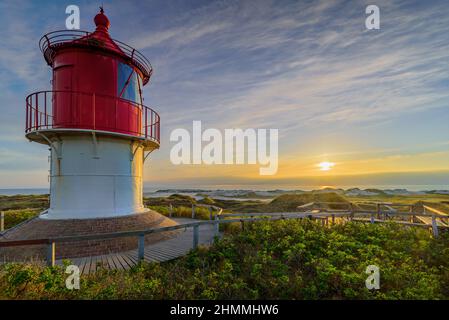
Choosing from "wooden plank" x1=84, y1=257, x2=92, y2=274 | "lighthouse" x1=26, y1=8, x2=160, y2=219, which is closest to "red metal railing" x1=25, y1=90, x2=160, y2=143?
"lighthouse" x1=26, y1=8, x2=160, y2=219

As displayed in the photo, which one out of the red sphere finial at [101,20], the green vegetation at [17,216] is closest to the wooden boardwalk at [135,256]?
the green vegetation at [17,216]

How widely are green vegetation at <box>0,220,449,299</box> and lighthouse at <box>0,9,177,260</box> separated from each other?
133 inches

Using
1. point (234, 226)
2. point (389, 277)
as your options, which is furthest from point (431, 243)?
point (234, 226)

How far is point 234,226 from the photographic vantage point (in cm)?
1084

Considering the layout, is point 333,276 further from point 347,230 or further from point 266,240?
point 347,230

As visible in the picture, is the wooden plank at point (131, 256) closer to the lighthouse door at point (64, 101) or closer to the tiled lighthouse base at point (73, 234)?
the tiled lighthouse base at point (73, 234)

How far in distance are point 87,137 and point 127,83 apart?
2830mm

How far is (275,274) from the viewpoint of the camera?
5.32 m

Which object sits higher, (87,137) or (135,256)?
(87,137)

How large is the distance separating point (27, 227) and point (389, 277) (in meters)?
11.8

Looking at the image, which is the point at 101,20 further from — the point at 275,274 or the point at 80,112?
the point at 275,274

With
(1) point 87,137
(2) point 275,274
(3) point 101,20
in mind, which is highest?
(3) point 101,20

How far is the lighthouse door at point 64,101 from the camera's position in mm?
8242

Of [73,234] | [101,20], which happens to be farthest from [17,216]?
[101,20]
